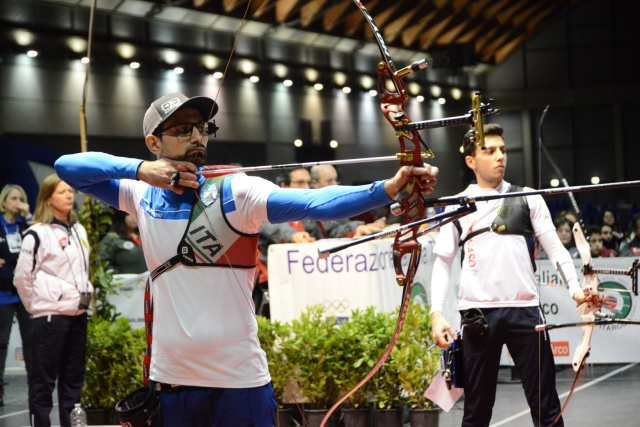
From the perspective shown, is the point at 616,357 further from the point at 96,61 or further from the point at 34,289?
the point at 96,61

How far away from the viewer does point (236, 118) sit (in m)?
15.4

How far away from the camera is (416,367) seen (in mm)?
5363

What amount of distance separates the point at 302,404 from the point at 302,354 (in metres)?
0.33

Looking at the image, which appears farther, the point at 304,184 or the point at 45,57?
the point at 45,57

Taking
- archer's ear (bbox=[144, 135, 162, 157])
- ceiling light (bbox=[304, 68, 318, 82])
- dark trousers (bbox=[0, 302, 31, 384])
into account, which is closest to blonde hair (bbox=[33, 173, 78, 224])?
dark trousers (bbox=[0, 302, 31, 384])

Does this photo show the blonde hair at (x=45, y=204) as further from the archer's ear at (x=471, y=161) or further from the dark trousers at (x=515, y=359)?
the dark trousers at (x=515, y=359)

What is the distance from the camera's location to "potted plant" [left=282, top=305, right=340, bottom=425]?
17.8ft

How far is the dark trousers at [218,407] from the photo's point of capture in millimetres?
2445

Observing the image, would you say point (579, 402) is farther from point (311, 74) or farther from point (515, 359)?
point (311, 74)

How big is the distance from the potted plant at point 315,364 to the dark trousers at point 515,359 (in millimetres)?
1514

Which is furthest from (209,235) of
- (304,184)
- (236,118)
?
(236,118)

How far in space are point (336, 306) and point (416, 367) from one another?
33.5 inches

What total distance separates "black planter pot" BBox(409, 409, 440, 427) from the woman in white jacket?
6.08 feet

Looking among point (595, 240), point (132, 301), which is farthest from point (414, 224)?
point (595, 240)
